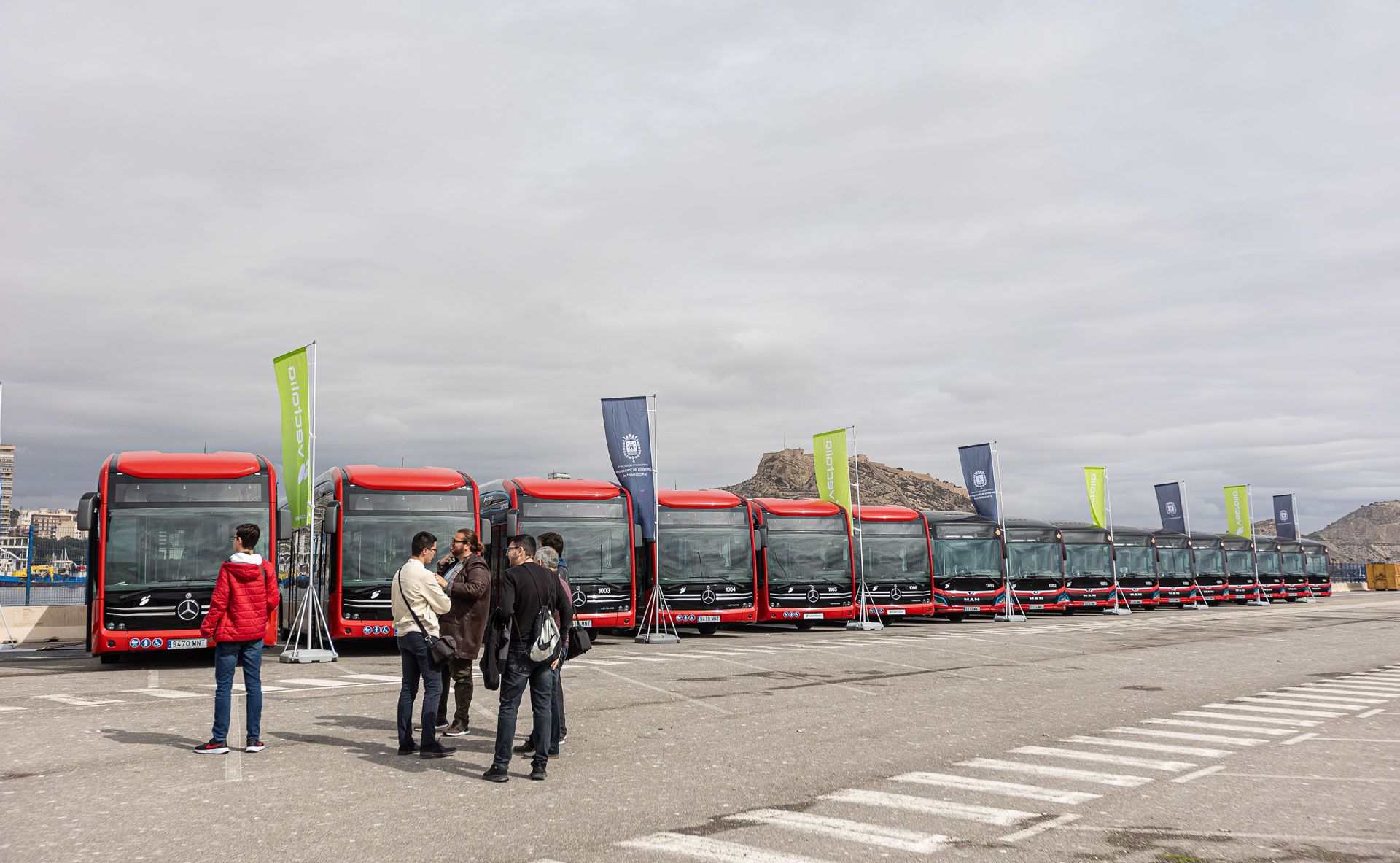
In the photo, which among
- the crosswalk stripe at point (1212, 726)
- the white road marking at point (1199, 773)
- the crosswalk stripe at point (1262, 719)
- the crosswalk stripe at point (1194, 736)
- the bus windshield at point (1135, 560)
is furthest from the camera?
the bus windshield at point (1135, 560)

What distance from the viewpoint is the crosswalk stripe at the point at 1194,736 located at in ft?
31.5

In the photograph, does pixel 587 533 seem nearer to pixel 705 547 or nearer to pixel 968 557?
pixel 705 547

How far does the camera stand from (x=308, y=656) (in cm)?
1709

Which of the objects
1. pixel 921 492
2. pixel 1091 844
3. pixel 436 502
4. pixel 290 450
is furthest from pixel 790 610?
pixel 921 492

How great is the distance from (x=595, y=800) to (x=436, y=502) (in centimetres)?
1281

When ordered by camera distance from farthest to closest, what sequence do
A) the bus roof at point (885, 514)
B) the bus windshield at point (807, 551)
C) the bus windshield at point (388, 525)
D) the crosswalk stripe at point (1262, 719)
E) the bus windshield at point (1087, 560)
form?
the bus windshield at point (1087, 560), the bus roof at point (885, 514), the bus windshield at point (807, 551), the bus windshield at point (388, 525), the crosswalk stripe at point (1262, 719)

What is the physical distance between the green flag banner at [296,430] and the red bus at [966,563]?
1815cm

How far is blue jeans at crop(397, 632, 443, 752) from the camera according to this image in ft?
28.5

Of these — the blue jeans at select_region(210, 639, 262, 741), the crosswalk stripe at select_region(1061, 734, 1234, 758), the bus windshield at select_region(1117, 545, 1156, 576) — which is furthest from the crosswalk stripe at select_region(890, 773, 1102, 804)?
the bus windshield at select_region(1117, 545, 1156, 576)

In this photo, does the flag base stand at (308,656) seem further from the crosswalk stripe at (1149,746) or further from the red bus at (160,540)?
the crosswalk stripe at (1149,746)

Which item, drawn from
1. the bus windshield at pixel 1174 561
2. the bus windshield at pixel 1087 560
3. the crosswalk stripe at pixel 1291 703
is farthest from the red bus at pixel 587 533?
the bus windshield at pixel 1174 561

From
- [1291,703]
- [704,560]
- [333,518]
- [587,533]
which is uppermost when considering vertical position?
[333,518]

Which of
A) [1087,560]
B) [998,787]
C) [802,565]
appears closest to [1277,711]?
[998,787]

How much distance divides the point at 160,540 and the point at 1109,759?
1373 centimetres
